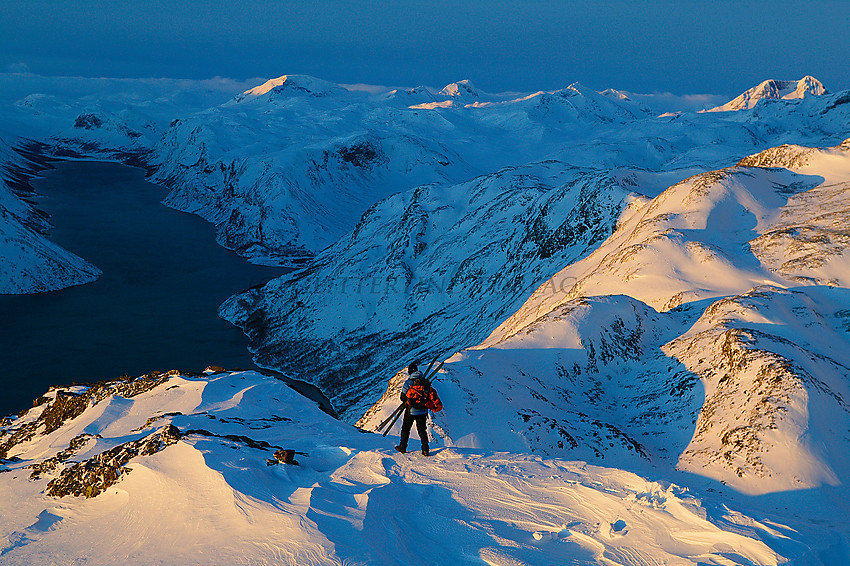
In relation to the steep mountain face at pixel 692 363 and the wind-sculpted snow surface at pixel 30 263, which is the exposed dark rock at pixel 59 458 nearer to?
the steep mountain face at pixel 692 363

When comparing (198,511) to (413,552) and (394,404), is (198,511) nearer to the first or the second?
(413,552)

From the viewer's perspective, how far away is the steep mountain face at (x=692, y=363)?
25.1 meters

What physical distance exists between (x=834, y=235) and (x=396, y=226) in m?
96.5

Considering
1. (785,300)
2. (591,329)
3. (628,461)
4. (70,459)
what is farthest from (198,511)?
(785,300)

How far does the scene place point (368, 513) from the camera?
12680 millimetres

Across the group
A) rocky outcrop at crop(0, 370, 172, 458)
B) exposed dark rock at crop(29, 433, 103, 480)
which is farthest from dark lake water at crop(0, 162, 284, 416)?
exposed dark rock at crop(29, 433, 103, 480)

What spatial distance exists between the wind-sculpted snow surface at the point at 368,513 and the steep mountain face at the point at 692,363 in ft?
17.2

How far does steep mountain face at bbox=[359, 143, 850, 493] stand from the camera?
2509 cm

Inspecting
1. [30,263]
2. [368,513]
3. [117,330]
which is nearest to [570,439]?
[368,513]

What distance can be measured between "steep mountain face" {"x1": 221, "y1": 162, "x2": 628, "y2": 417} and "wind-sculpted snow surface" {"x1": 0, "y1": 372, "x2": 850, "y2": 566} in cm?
6286

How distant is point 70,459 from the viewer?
2248 cm

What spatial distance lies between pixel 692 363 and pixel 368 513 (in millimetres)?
26478

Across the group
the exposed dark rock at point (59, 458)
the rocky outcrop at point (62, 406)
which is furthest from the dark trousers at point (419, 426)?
the rocky outcrop at point (62, 406)

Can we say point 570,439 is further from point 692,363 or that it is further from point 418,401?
point 418,401
